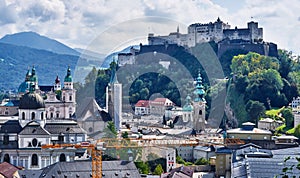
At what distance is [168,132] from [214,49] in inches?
862

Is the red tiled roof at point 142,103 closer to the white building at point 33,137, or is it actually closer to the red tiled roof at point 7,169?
the white building at point 33,137

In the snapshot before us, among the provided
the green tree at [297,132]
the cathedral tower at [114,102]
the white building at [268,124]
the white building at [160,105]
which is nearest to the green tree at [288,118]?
the white building at [268,124]

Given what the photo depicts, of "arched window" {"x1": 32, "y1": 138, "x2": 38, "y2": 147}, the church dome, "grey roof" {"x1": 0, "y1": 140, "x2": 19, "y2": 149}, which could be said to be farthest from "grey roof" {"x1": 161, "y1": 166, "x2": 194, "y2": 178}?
the church dome

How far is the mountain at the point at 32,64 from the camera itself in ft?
540

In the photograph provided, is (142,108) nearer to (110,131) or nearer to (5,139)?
(110,131)

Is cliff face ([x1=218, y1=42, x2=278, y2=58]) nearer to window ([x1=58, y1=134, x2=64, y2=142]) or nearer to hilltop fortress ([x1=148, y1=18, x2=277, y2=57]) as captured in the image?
hilltop fortress ([x1=148, y1=18, x2=277, y2=57])

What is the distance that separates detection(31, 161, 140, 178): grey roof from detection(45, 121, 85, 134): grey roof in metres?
6.30

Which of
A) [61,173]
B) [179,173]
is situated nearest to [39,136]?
[61,173]

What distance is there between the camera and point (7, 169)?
3531 cm

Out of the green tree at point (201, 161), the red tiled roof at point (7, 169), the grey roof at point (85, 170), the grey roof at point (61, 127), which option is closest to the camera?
the grey roof at point (85, 170)

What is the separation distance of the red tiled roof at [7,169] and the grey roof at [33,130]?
2.60 metres

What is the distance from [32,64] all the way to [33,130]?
13685 cm

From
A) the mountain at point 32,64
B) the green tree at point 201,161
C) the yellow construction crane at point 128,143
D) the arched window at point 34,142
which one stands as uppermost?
the mountain at point 32,64

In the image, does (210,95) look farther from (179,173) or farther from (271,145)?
(179,173)
